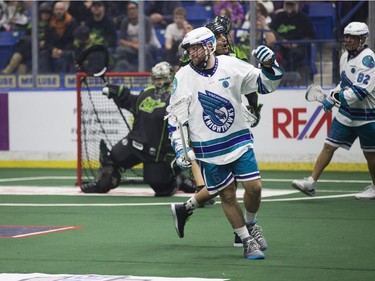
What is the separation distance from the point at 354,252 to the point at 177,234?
1685 mm

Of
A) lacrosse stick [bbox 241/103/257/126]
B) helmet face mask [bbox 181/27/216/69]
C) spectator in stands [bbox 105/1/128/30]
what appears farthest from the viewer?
spectator in stands [bbox 105/1/128/30]

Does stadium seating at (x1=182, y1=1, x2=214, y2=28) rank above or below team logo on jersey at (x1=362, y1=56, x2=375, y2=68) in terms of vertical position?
above

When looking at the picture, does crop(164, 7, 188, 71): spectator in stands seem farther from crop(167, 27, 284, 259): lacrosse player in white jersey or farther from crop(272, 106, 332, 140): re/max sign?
crop(167, 27, 284, 259): lacrosse player in white jersey

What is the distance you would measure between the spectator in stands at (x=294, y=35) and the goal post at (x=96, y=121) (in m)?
2.30

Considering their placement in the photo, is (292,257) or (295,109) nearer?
(292,257)

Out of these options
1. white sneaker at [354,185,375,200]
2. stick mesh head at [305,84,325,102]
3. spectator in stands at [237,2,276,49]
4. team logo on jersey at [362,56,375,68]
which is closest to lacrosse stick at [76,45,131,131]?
stick mesh head at [305,84,325,102]

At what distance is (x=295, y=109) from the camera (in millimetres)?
15812

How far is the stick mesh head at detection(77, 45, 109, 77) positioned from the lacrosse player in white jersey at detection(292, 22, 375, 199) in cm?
294

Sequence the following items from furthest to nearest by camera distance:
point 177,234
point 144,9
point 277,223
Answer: point 144,9 → point 277,223 → point 177,234

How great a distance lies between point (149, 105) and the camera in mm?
12773

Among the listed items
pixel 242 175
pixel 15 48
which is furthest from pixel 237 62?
pixel 15 48

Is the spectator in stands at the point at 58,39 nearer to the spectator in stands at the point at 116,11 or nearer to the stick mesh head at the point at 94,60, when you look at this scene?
the spectator in stands at the point at 116,11

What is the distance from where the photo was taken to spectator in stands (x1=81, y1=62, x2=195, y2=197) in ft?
41.7

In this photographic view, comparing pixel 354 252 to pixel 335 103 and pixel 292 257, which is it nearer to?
pixel 292 257
